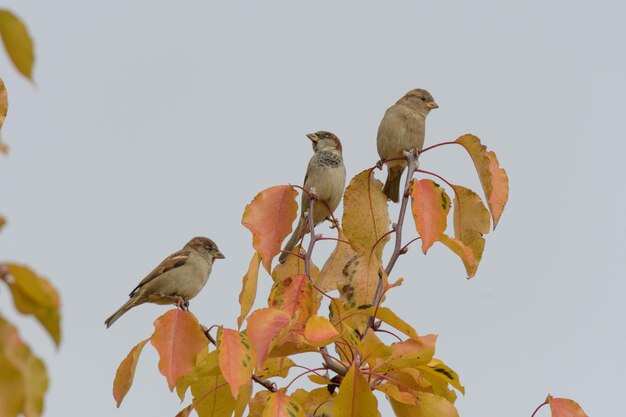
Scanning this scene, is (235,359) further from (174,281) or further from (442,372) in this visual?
(174,281)

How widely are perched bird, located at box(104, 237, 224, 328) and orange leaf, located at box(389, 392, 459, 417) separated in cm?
279

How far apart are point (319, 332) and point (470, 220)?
2.93 ft

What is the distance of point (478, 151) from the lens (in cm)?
306

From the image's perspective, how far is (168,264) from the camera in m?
5.54

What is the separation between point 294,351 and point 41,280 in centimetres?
173

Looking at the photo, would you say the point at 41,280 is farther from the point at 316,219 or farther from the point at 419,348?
the point at 316,219

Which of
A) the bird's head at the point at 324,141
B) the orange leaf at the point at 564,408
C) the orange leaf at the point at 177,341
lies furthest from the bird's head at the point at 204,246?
the orange leaf at the point at 564,408

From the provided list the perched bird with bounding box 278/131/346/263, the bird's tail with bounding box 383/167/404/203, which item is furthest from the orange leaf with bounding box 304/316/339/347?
the bird's tail with bounding box 383/167/404/203

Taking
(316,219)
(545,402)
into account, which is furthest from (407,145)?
(545,402)

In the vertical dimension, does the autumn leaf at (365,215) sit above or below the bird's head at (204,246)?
below

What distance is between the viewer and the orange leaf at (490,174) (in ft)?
9.60

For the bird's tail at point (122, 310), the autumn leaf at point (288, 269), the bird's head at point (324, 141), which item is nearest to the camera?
the autumn leaf at point (288, 269)

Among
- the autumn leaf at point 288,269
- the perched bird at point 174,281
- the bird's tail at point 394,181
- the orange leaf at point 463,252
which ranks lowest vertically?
the orange leaf at point 463,252

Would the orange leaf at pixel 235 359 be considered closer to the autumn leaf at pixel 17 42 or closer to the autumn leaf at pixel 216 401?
the autumn leaf at pixel 216 401
